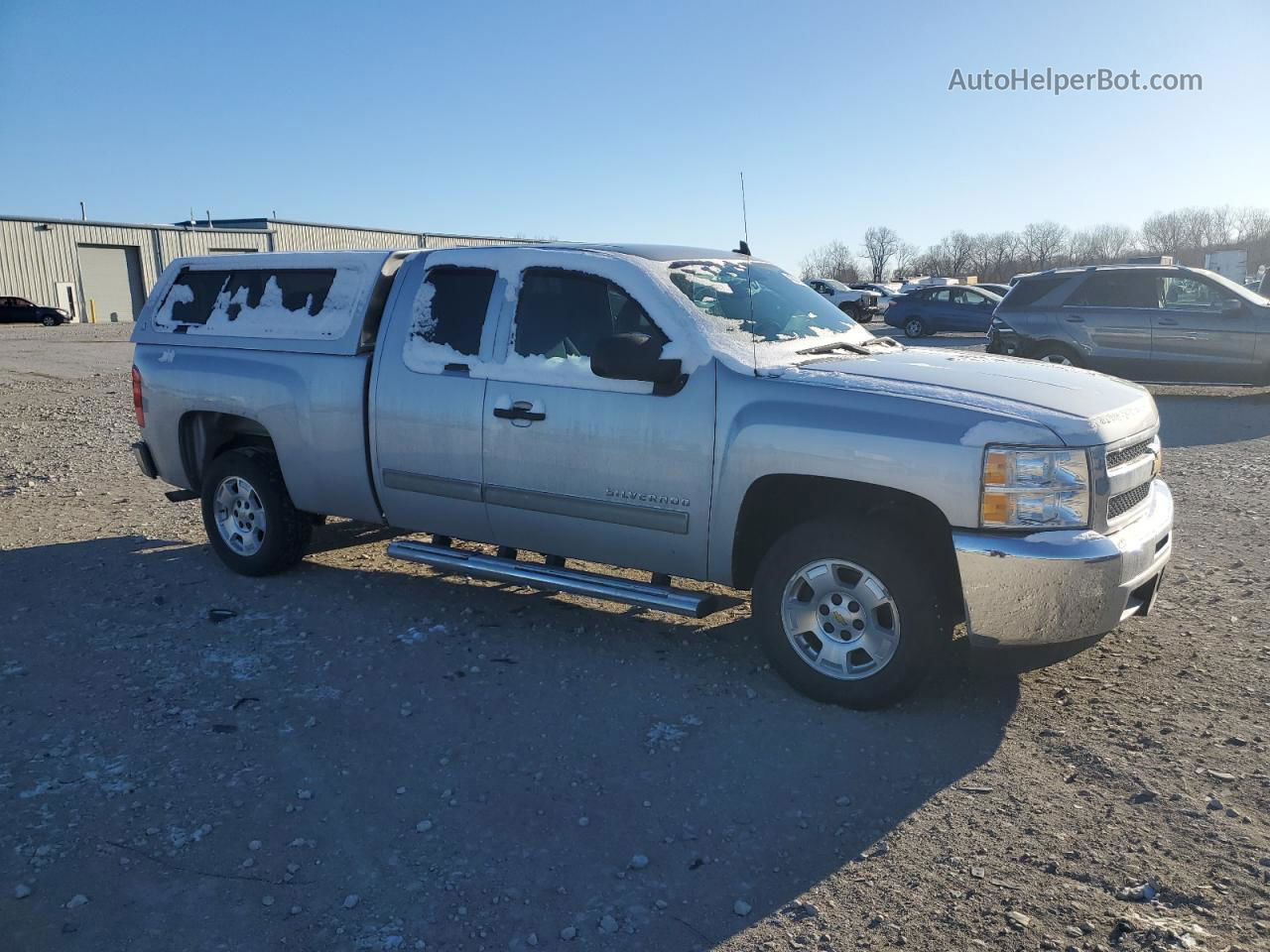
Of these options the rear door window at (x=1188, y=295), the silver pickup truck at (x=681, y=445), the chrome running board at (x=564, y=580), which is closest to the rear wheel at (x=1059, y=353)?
the rear door window at (x=1188, y=295)

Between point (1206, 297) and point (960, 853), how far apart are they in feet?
40.8

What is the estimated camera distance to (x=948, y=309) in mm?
26469

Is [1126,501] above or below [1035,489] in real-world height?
below

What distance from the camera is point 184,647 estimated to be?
5000mm

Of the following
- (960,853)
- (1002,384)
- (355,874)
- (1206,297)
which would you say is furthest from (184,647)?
(1206,297)

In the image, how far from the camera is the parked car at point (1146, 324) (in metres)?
12.9

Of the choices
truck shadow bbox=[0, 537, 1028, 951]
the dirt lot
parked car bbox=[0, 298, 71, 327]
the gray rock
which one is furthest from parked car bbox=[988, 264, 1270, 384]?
parked car bbox=[0, 298, 71, 327]

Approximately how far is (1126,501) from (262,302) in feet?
16.0

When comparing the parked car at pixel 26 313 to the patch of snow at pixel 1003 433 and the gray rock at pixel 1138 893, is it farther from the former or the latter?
the gray rock at pixel 1138 893

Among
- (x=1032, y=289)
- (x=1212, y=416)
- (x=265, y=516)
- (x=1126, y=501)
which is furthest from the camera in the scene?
(x=1032, y=289)

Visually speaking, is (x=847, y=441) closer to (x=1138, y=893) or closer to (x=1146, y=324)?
(x=1138, y=893)

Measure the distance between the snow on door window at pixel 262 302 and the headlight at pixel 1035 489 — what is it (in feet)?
11.8

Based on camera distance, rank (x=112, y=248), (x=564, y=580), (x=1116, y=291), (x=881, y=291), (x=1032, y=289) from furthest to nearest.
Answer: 1. (x=112, y=248)
2. (x=881, y=291)
3. (x=1032, y=289)
4. (x=1116, y=291)
5. (x=564, y=580)

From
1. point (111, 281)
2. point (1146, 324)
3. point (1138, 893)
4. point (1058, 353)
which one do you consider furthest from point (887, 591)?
point (111, 281)
